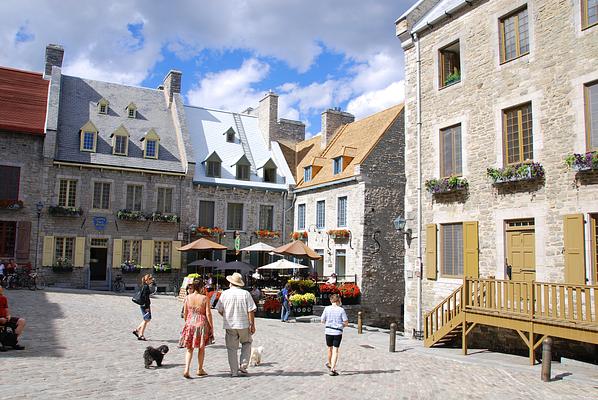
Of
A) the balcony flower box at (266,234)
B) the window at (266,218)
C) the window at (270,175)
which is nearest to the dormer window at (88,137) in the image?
the window at (270,175)

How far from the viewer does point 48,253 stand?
78.9 ft

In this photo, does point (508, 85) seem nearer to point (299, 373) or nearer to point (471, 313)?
point (471, 313)

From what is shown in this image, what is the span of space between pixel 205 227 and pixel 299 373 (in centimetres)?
1883

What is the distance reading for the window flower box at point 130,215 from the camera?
83.7 ft

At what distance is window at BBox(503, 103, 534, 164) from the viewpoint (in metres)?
13.6

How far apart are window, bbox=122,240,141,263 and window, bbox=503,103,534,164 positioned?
18411mm

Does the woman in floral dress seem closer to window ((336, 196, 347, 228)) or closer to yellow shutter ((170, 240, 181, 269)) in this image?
window ((336, 196, 347, 228))

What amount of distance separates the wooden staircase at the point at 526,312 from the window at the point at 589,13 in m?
6.08

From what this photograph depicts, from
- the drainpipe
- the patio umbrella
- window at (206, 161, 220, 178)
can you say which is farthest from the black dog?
window at (206, 161, 220, 178)

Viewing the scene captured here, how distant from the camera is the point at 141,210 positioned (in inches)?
1036

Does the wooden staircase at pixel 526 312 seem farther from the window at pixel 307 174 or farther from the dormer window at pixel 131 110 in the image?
the dormer window at pixel 131 110

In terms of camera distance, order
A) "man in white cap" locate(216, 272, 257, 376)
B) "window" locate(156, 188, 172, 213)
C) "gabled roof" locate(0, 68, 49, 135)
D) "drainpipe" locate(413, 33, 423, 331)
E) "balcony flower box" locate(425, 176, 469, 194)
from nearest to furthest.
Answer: "man in white cap" locate(216, 272, 257, 376)
"balcony flower box" locate(425, 176, 469, 194)
"drainpipe" locate(413, 33, 423, 331)
"gabled roof" locate(0, 68, 49, 135)
"window" locate(156, 188, 172, 213)

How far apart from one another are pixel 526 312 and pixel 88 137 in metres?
21.7

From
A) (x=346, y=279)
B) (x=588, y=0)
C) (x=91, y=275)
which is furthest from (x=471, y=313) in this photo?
(x=91, y=275)
